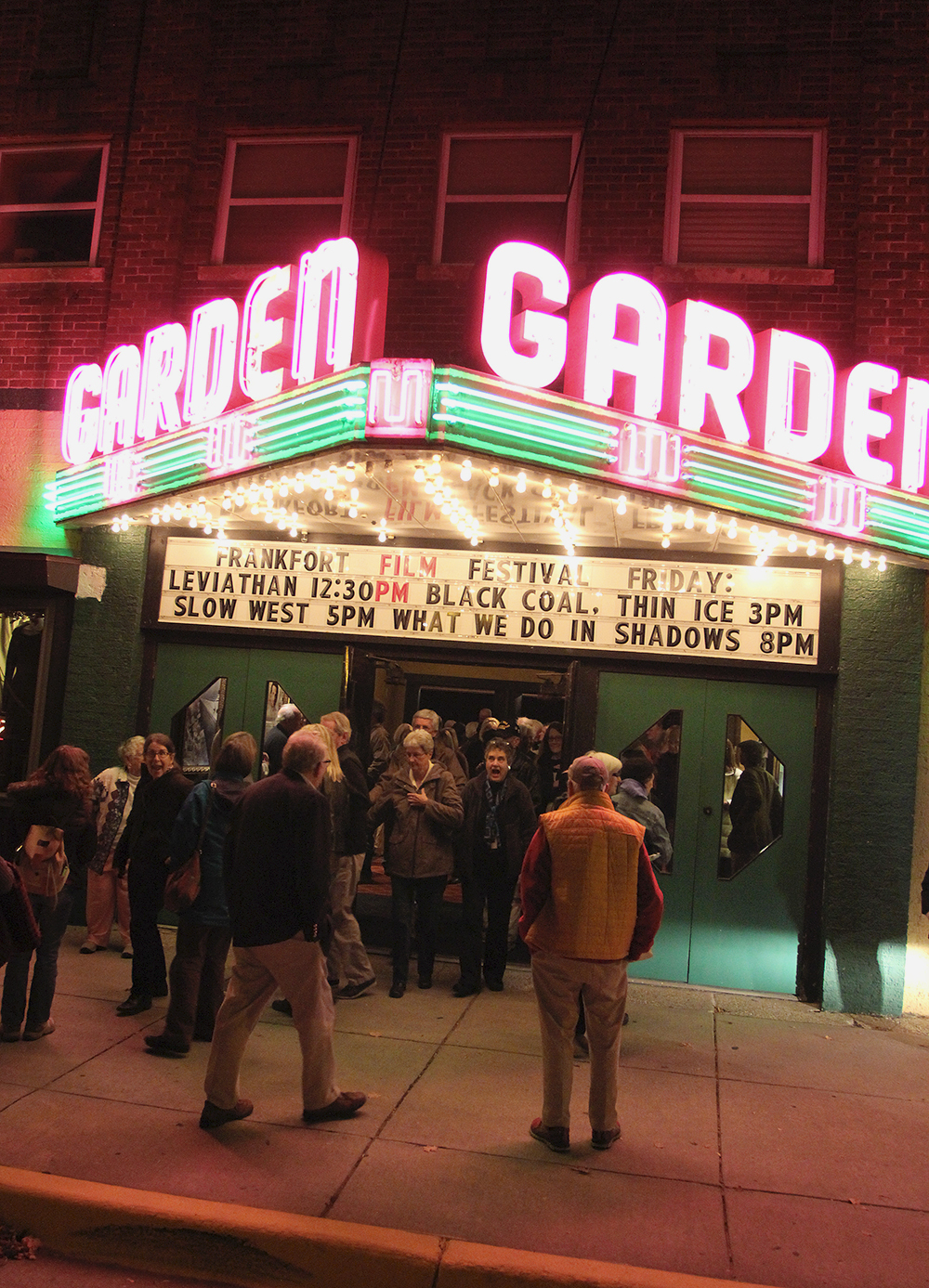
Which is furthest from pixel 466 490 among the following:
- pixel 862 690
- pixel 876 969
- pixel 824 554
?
pixel 876 969

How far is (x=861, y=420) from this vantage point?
7.57 metres

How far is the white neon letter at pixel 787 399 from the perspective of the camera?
7270 millimetres

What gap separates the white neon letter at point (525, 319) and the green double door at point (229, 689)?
Result: 3.60 meters

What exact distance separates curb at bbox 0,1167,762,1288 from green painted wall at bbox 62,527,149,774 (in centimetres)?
530

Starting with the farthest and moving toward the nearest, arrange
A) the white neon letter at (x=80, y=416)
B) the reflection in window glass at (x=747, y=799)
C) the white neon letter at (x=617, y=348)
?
the white neon letter at (x=80, y=416), the reflection in window glass at (x=747, y=799), the white neon letter at (x=617, y=348)

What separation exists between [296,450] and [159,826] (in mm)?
2582

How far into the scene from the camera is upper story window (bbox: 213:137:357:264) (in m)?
10.1

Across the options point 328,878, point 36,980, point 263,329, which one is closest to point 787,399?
point 263,329

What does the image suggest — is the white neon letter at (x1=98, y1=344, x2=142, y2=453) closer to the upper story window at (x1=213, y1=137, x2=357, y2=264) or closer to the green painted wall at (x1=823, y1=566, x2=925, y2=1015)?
the upper story window at (x1=213, y1=137, x2=357, y2=264)

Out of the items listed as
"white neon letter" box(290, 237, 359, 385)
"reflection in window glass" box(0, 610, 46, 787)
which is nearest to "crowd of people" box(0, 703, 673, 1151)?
"reflection in window glass" box(0, 610, 46, 787)

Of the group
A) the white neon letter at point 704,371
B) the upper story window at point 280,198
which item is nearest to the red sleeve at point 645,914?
the white neon letter at point 704,371

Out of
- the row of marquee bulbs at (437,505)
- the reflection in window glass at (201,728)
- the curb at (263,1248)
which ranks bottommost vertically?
the curb at (263,1248)

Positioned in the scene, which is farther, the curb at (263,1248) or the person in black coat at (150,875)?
the person in black coat at (150,875)

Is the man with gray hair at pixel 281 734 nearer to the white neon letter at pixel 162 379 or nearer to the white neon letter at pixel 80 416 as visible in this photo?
the white neon letter at pixel 162 379
